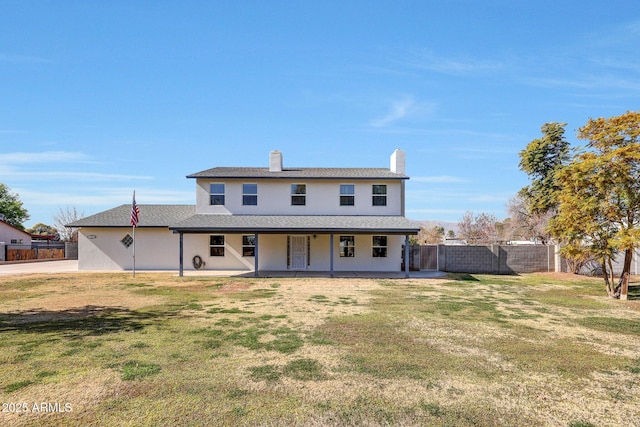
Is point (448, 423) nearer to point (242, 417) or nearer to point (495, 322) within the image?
point (242, 417)

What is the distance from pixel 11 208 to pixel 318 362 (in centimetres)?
6599

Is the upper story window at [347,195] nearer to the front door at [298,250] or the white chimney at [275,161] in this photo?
the front door at [298,250]

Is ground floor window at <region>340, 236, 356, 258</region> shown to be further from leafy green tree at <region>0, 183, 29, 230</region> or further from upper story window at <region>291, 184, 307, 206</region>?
leafy green tree at <region>0, 183, 29, 230</region>

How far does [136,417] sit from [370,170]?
68.4 feet

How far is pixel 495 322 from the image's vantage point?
30.9ft

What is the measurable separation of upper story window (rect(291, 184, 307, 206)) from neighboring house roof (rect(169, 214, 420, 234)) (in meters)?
0.91

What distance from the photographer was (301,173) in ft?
72.9

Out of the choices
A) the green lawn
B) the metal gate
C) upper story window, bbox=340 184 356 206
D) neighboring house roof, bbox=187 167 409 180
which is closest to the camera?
the green lawn

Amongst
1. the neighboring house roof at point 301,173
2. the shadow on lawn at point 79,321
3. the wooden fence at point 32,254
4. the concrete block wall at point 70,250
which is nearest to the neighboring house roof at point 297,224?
the neighboring house roof at point 301,173

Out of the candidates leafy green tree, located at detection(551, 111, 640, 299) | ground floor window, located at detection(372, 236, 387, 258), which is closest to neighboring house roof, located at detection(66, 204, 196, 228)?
ground floor window, located at detection(372, 236, 387, 258)

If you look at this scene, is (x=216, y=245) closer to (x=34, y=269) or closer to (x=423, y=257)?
(x=34, y=269)

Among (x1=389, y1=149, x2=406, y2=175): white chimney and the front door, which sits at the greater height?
(x1=389, y1=149, x2=406, y2=175): white chimney

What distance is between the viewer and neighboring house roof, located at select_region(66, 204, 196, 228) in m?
22.8

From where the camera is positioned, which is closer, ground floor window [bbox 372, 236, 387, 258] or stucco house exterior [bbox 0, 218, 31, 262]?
ground floor window [bbox 372, 236, 387, 258]
